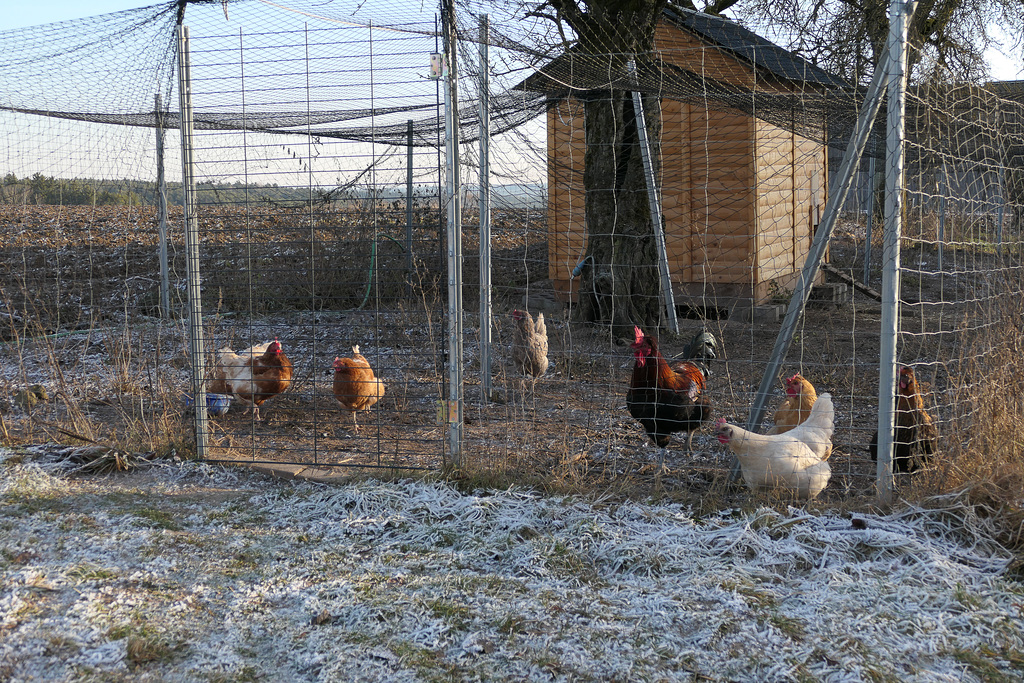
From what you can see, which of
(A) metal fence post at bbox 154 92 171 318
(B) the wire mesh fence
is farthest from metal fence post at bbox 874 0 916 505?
(A) metal fence post at bbox 154 92 171 318

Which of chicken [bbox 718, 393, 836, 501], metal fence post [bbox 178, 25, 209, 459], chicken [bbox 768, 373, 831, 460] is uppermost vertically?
metal fence post [bbox 178, 25, 209, 459]

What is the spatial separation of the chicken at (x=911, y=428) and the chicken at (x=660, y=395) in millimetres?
1065

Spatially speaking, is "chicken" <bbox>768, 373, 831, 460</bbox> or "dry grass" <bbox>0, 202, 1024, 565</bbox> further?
"chicken" <bbox>768, 373, 831, 460</bbox>

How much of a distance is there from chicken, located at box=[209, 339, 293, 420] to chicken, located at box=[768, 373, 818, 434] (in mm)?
3679

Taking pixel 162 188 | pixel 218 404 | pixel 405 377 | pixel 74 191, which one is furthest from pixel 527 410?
pixel 74 191

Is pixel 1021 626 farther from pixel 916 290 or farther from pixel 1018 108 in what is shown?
pixel 916 290

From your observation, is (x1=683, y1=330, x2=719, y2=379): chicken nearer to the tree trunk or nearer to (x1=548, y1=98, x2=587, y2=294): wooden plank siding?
(x1=548, y1=98, x2=587, y2=294): wooden plank siding

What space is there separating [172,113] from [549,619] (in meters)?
5.81

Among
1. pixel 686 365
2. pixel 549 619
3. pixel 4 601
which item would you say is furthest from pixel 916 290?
pixel 4 601

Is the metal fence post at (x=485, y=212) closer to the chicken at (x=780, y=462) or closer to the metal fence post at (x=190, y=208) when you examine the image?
the metal fence post at (x=190, y=208)

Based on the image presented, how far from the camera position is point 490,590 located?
2924mm

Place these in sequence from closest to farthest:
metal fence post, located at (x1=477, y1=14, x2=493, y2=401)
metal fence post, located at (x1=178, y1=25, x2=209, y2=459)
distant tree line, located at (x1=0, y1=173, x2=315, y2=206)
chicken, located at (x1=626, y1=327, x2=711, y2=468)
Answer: metal fence post, located at (x1=477, y1=14, x2=493, y2=401)
metal fence post, located at (x1=178, y1=25, x2=209, y2=459)
chicken, located at (x1=626, y1=327, x2=711, y2=468)
distant tree line, located at (x1=0, y1=173, x2=315, y2=206)

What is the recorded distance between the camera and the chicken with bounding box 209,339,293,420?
554 cm

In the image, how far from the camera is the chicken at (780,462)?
3.60 metres
